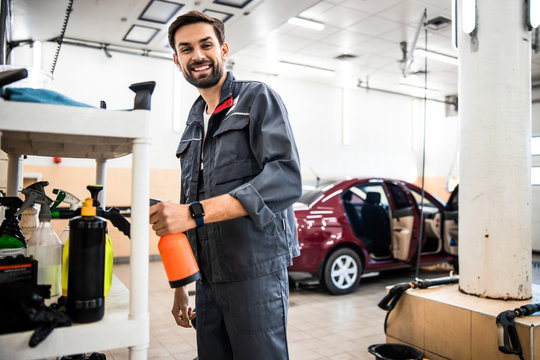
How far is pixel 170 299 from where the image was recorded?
4.87m

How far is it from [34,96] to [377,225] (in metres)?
5.46

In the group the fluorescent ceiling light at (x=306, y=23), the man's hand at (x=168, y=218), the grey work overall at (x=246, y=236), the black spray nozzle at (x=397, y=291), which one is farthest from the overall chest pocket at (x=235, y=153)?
the fluorescent ceiling light at (x=306, y=23)

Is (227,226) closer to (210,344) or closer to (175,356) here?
(210,344)

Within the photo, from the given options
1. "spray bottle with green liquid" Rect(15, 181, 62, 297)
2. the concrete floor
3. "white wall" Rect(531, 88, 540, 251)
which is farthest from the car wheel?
"spray bottle with green liquid" Rect(15, 181, 62, 297)

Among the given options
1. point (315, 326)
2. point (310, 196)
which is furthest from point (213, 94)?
point (310, 196)

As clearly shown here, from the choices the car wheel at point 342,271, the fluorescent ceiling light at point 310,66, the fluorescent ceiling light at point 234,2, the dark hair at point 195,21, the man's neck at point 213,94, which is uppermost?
the fluorescent ceiling light at point 310,66

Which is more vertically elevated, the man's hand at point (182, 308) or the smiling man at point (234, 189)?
the smiling man at point (234, 189)

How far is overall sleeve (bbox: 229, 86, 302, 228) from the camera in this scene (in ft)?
4.16

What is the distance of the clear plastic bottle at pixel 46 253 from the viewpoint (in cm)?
112

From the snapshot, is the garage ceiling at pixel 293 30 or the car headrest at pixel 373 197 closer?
the garage ceiling at pixel 293 30

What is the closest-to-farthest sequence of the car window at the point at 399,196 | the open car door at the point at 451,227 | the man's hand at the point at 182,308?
the man's hand at the point at 182,308, the car window at the point at 399,196, the open car door at the point at 451,227

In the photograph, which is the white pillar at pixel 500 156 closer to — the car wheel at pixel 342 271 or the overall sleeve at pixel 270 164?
the overall sleeve at pixel 270 164

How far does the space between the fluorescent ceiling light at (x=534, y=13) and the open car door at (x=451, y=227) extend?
11.2 ft

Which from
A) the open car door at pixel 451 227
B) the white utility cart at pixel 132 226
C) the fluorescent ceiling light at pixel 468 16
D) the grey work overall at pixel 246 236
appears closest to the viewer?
the white utility cart at pixel 132 226
